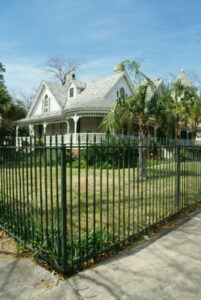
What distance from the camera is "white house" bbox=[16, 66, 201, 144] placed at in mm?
17288

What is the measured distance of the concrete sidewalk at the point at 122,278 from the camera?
238cm

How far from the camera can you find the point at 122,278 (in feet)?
8.66

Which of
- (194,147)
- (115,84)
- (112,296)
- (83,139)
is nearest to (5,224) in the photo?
(112,296)

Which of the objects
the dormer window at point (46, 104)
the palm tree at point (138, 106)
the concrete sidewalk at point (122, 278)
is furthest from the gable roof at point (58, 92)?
the concrete sidewalk at point (122, 278)

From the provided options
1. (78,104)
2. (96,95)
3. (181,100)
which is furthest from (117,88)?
(181,100)

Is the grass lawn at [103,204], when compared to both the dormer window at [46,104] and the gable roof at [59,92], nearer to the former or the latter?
the gable roof at [59,92]

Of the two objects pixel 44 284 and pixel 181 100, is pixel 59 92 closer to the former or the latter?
pixel 181 100

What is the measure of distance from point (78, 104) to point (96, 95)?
8.41 feet

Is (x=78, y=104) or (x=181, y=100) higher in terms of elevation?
(x=78, y=104)

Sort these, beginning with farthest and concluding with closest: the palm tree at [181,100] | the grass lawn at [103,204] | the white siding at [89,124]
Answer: the white siding at [89,124], the palm tree at [181,100], the grass lawn at [103,204]

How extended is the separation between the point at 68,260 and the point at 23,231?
937mm

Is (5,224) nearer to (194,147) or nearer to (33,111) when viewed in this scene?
(194,147)

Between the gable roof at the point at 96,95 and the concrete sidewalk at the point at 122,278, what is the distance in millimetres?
14420

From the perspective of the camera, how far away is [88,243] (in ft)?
10.4
